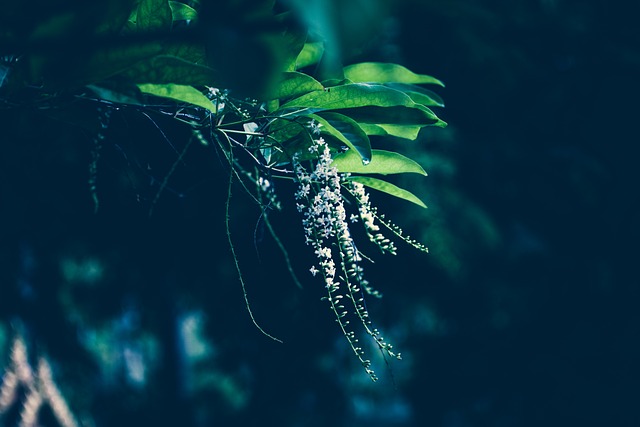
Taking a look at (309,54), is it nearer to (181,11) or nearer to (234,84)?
(181,11)

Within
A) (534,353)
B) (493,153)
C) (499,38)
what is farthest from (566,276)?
(499,38)

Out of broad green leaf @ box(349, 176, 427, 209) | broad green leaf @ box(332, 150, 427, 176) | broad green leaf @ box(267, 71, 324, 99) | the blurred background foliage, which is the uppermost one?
broad green leaf @ box(267, 71, 324, 99)

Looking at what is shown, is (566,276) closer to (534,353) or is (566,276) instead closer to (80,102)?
(534,353)

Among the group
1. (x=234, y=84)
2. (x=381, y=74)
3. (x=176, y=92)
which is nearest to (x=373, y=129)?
(x=381, y=74)

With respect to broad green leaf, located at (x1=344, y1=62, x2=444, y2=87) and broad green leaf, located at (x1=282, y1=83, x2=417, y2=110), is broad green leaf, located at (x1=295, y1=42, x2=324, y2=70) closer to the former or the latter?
broad green leaf, located at (x1=344, y1=62, x2=444, y2=87)

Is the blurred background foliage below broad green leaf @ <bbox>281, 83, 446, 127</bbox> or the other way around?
below

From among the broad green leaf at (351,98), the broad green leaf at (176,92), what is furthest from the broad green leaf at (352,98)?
the broad green leaf at (176,92)

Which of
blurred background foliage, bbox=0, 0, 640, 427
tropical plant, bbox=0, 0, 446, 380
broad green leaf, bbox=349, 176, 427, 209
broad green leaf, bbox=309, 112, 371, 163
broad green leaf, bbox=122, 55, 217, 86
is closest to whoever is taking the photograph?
tropical plant, bbox=0, 0, 446, 380

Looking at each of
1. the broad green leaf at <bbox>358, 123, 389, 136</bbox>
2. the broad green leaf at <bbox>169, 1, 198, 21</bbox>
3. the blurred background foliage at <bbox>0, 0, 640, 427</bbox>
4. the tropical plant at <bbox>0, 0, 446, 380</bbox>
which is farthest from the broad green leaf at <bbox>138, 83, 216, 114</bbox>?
the blurred background foliage at <bbox>0, 0, 640, 427</bbox>
